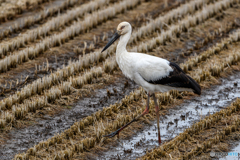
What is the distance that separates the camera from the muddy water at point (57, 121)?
6392 mm

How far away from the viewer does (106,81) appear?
360 inches

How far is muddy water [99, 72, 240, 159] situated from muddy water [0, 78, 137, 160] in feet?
4.47

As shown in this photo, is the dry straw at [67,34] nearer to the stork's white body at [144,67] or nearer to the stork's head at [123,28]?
the stork's head at [123,28]

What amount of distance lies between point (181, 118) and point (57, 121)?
2624 millimetres

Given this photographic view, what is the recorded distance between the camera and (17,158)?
19.0 ft

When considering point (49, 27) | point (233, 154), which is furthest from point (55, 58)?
point (233, 154)

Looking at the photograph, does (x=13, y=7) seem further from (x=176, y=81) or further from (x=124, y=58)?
(x=176, y=81)

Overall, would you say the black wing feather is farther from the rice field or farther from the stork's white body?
the rice field

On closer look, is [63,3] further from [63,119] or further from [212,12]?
[63,119]

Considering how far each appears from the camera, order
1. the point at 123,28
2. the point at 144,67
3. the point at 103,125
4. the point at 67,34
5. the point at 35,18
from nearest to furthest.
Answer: the point at 144,67 → the point at 123,28 → the point at 103,125 → the point at 67,34 → the point at 35,18

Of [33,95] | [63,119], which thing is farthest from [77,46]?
[63,119]

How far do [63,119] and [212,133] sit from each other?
307 centimetres

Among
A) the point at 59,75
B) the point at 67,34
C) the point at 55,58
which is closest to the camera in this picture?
the point at 59,75

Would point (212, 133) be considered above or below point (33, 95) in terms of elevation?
below
